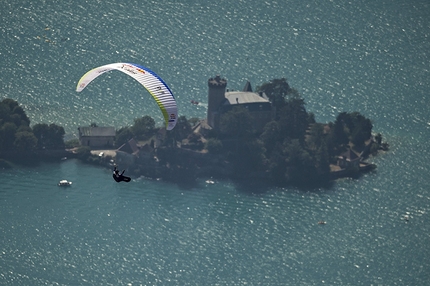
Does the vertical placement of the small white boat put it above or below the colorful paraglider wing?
below

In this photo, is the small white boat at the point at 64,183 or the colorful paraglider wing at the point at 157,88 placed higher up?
the colorful paraglider wing at the point at 157,88

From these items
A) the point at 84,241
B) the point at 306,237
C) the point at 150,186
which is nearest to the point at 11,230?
the point at 84,241

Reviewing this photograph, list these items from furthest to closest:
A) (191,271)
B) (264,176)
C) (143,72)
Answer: (264,176) → (191,271) → (143,72)

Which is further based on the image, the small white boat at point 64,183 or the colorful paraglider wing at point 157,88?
the small white boat at point 64,183

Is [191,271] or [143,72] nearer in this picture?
[143,72]

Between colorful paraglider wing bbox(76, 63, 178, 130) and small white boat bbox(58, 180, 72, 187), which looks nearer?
colorful paraglider wing bbox(76, 63, 178, 130)

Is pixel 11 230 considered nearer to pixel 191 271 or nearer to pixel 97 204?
pixel 97 204

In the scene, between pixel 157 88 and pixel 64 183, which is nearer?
pixel 157 88

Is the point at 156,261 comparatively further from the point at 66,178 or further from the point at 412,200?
the point at 412,200

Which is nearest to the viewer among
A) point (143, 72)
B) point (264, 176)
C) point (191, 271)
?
point (143, 72)

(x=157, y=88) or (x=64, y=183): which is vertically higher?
(x=157, y=88)

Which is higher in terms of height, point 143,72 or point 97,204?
point 143,72
